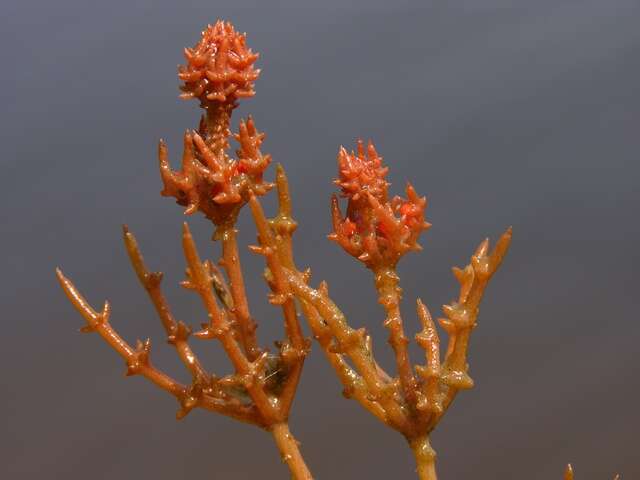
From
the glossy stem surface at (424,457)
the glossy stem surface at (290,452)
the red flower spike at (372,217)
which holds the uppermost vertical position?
the red flower spike at (372,217)

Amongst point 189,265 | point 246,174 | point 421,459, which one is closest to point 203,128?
point 246,174

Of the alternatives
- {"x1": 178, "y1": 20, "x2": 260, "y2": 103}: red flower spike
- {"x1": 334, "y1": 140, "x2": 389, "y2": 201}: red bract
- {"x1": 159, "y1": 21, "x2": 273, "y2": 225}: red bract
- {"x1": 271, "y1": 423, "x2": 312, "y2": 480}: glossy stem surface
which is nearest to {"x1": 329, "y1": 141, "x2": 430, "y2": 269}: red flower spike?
{"x1": 334, "y1": 140, "x2": 389, "y2": 201}: red bract

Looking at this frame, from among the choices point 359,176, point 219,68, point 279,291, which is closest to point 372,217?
point 359,176

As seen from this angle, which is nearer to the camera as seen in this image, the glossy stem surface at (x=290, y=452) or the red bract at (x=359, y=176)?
the red bract at (x=359, y=176)

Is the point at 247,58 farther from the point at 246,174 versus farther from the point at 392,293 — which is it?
the point at 392,293

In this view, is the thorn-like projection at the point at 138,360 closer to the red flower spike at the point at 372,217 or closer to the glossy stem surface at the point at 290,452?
the glossy stem surface at the point at 290,452

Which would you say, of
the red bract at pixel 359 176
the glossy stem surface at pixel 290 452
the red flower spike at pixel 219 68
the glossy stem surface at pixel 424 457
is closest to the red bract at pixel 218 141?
the red flower spike at pixel 219 68

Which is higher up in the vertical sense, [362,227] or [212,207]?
[212,207]

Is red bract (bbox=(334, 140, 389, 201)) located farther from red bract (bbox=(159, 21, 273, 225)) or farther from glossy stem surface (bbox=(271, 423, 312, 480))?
glossy stem surface (bbox=(271, 423, 312, 480))
